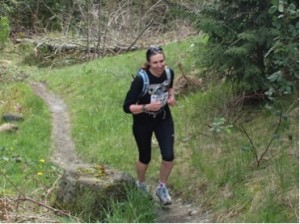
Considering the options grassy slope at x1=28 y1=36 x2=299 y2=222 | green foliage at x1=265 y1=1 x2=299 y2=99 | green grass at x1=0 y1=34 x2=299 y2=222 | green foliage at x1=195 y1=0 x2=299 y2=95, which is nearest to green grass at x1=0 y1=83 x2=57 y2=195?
green grass at x1=0 y1=34 x2=299 y2=222

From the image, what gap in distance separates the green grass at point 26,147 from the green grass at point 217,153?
→ 0.42ft

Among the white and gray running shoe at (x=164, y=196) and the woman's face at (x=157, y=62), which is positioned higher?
the woman's face at (x=157, y=62)

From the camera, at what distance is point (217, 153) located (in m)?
7.77

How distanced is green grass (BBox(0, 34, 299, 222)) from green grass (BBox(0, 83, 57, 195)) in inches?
5.1

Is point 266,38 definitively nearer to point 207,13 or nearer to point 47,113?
point 207,13

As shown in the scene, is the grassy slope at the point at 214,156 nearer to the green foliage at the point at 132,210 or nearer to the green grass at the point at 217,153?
the green grass at the point at 217,153

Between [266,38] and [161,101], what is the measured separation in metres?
2.07

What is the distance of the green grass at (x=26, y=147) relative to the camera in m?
7.93

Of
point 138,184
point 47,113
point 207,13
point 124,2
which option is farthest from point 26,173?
point 124,2

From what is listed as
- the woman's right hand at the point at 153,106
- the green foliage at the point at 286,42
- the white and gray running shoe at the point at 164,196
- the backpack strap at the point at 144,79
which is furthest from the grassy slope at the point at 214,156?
the backpack strap at the point at 144,79

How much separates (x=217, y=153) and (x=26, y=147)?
396 cm

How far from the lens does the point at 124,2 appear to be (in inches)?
1004

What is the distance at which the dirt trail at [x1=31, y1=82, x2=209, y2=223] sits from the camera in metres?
6.67

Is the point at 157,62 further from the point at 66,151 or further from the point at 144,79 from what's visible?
the point at 66,151
